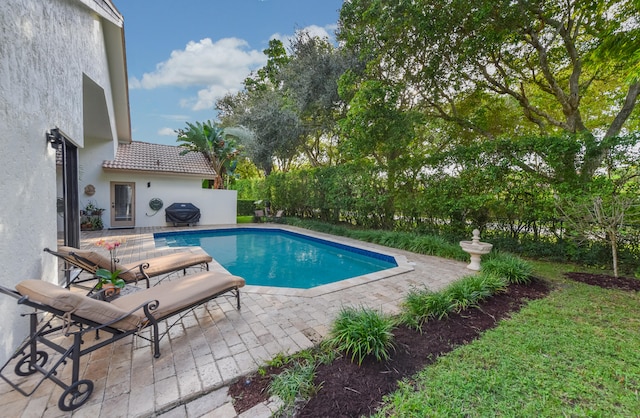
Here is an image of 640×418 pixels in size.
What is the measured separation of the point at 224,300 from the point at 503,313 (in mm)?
4753

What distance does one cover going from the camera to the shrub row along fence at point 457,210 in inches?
270

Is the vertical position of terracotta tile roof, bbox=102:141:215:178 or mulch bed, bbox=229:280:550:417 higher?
terracotta tile roof, bbox=102:141:215:178

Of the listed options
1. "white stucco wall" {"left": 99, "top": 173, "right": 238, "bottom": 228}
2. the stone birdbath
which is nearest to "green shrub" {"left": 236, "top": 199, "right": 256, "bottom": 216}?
"white stucco wall" {"left": 99, "top": 173, "right": 238, "bottom": 228}

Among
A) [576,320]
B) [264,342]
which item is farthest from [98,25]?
[576,320]

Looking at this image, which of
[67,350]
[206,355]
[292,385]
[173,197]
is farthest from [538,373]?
[173,197]

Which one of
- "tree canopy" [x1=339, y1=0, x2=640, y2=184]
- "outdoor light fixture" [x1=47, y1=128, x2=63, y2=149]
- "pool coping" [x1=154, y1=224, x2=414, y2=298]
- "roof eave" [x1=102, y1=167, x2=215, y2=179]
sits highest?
"tree canopy" [x1=339, y1=0, x2=640, y2=184]

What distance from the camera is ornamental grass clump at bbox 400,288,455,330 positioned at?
3.91 m

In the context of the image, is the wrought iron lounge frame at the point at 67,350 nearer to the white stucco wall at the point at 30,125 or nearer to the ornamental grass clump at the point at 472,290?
the white stucco wall at the point at 30,125

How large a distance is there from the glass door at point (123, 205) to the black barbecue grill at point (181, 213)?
1685mm

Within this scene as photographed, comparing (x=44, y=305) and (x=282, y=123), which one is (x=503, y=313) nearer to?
(x=44, y=305)

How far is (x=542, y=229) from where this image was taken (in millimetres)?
7480

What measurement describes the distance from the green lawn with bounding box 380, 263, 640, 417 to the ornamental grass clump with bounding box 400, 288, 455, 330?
2.16ft

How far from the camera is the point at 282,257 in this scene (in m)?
9.78

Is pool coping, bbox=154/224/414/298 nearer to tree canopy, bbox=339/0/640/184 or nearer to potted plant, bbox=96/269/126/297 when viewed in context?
potted plant, bbox=96/269/126/297
